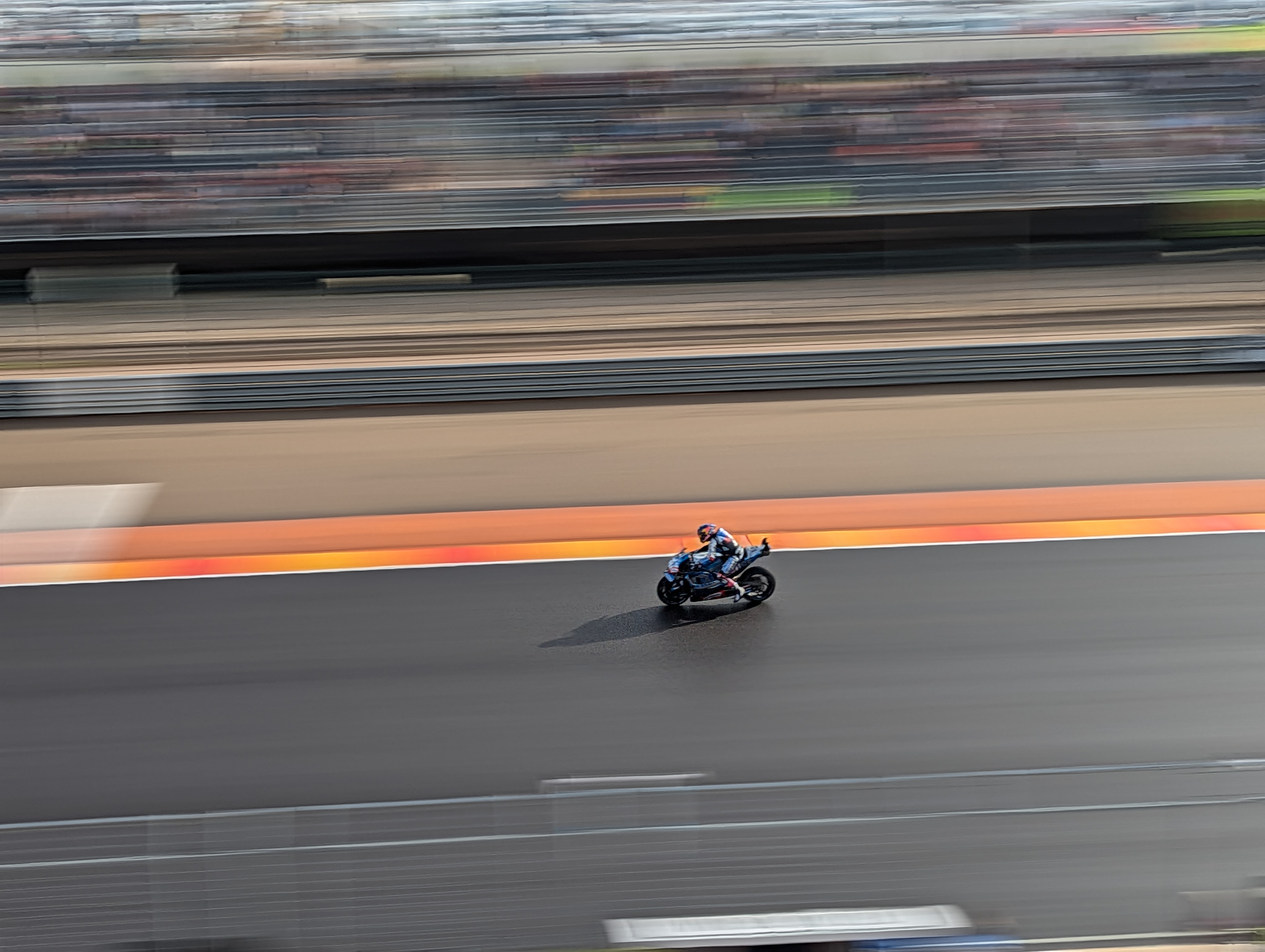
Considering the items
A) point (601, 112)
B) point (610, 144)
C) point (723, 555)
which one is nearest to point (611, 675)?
point (723, 555)

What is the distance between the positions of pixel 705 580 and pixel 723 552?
0.70 ft

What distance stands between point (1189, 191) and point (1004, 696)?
14942mm

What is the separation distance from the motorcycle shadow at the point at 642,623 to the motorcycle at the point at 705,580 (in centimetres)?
7

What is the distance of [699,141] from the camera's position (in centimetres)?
2064

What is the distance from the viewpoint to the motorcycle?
8.43 meters

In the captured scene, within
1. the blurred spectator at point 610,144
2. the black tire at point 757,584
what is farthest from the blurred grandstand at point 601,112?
the black tire at point 757,584

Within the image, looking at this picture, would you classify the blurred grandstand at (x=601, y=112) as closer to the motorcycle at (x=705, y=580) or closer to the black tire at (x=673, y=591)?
the motorcycle at (x=705, y=580)

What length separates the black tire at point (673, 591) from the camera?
8.48 metres

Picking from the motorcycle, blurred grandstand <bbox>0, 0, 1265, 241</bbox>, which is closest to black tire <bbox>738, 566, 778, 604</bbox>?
the motorcycle

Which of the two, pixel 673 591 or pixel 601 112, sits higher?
pixel 601 112

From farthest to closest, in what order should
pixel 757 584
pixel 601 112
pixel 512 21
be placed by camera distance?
pixel 512 21, pixel 601 112, pixel 757 584

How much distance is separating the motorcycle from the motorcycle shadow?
66mm

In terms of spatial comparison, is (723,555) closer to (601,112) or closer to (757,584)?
(757,584)

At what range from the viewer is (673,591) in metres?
8.51
